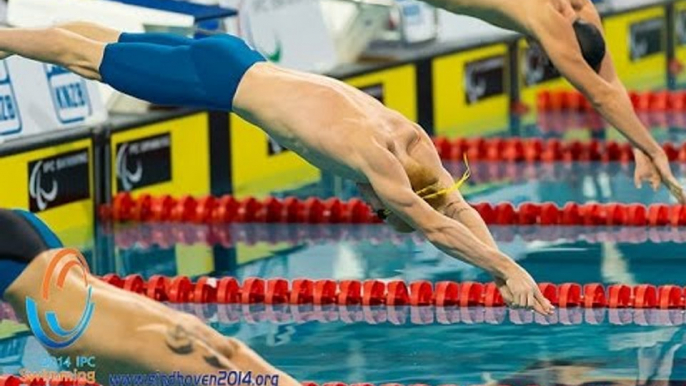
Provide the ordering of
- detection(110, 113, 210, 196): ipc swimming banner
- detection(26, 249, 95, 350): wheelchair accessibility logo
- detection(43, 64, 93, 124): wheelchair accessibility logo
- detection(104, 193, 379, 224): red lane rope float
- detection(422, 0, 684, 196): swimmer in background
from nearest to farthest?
1. detection(26, 249, 95, 350): wheelchair accessibility logo
2. detection(422, 0, 684, 196): swimmer in background
3. detection(43, 64, 93, 124): wheelchair accessibility logo
4. detection(104, 193, 379, 224): red lane rope float
5. detection(110, 113, 210, 196): ipc swimming banner

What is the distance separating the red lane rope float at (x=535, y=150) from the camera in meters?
11.6

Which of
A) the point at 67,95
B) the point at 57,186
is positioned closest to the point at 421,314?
the point at 57,186

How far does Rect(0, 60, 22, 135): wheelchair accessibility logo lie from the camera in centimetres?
943

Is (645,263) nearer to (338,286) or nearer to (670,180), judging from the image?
(670,180)

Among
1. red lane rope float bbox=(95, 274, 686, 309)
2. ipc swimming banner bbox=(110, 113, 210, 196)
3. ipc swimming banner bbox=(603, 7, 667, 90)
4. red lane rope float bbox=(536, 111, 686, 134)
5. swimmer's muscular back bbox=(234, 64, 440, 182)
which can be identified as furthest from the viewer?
ipc swimming banner bbox=(603, 7, 667, 90)

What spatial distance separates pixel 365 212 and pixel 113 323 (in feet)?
16.2

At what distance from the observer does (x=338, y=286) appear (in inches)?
323

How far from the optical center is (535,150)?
38.4 ft

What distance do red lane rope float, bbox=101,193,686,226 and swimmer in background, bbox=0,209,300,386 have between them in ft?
15.5

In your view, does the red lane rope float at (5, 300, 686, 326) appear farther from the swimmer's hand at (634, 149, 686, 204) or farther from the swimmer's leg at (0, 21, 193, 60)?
the swimmer's leg at (0, 21, 193, 60)

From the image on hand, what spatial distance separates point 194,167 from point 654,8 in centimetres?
573

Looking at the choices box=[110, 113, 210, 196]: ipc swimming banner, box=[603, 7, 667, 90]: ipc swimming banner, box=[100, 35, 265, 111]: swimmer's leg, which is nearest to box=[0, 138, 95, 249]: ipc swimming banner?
box=[110, 113, 210, 196]: ipc swimming banner

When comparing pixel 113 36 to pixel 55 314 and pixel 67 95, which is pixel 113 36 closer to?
pixel 55 314

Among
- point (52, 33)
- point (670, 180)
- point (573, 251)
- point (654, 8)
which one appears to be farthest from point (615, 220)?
point (654, 8)
